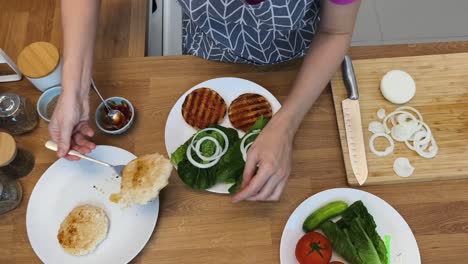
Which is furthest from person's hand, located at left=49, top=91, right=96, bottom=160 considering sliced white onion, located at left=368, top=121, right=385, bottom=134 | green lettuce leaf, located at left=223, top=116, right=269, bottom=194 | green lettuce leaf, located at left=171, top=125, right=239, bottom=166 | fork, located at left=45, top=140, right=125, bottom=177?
sliced white onion, located at left=368, top=121, right=385, bottom=134

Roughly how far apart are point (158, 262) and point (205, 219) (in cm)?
16

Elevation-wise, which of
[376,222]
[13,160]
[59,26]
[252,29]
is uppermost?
[252,29]

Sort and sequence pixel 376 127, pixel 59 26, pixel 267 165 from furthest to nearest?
pixel 59 26, pixel 376 127, pixel 267 165

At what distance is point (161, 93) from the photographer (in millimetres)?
1192

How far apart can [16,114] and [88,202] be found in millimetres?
317

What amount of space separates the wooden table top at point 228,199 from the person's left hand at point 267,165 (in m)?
0.13

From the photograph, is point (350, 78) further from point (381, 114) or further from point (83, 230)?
point (83, 230)

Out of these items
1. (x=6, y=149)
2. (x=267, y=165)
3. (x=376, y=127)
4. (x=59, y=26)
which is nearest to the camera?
(x=267, y=165)

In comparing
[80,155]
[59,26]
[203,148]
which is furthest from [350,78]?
[59,26]

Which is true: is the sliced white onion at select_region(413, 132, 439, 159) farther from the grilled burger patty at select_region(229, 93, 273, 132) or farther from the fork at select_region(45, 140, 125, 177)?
the fork at select_region(45, 140, 125, 177)

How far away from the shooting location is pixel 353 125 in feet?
3.66

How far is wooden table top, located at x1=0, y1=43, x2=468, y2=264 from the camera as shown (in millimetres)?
1015

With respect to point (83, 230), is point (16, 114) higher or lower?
higher

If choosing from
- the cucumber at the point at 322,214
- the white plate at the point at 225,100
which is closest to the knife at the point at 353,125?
the cucumber at the point at 322,214
